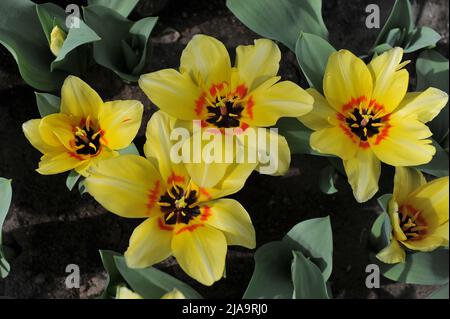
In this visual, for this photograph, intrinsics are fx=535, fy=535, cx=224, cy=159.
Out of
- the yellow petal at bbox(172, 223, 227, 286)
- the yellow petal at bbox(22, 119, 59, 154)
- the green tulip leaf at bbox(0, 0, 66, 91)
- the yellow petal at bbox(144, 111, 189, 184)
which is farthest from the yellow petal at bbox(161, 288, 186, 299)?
the green tulip leaf at bbox(0, 0, 66, 91)

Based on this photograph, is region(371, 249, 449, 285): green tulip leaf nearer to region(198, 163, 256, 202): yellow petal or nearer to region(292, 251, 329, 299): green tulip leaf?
region(292, 251, 329, 299): green tulip leaf

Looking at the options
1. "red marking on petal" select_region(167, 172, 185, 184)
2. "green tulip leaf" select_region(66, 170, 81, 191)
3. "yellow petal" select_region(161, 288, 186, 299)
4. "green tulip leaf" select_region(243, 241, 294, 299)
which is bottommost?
"green tulip leaf" select_region(243, 241, 294, 299)

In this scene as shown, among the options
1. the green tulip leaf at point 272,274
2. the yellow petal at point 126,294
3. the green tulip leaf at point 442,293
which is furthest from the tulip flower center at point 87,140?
the green tulip leaf at point 442,293

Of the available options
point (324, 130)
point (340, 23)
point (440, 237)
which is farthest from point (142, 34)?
point (440, 237)

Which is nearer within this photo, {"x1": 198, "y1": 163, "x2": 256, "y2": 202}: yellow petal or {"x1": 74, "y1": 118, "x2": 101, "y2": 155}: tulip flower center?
{"x1": 198, "y1": 163, "x2": 256, "y2": 202}: yellow petal

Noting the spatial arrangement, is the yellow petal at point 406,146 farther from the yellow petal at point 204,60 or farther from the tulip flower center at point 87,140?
the tulip flower center at point 87,140

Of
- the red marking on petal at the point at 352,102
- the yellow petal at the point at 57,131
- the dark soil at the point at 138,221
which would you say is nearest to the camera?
the yellow petal at the point at 57,131

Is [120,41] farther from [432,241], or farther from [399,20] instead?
[432,241]
